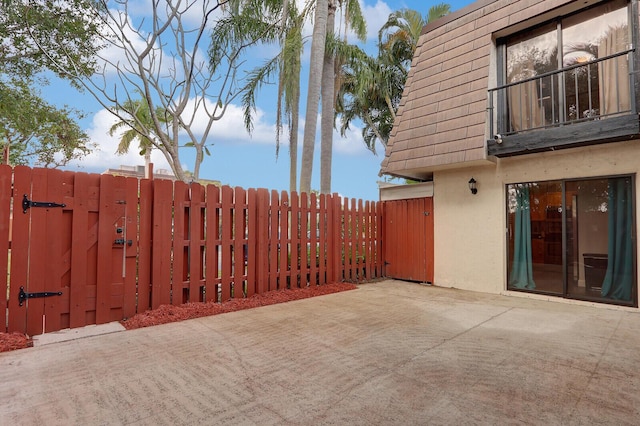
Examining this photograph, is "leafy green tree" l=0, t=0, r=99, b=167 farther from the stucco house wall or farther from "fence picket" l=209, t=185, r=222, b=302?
the stucco house wall

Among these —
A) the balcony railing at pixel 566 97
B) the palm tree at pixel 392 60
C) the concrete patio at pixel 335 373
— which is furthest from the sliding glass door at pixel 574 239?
the palm tree at pixel 392 60

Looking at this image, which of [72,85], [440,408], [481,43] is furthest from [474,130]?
[72,85]

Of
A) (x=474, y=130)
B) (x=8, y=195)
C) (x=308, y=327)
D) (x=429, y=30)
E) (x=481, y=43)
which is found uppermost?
(x=429, y=30)

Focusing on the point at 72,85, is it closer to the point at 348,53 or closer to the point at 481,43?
the point at 348,53

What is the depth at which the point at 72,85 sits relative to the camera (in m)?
8.70

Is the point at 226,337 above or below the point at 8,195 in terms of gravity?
below

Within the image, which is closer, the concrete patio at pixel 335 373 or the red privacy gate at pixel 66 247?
the concrete patio at pixel 335 373

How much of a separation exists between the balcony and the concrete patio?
2701mm

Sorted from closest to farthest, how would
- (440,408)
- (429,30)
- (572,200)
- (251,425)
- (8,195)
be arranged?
1. (251,425)
2. (440,408)
3. (8,195)
4. (572,200)
5. (429,30)

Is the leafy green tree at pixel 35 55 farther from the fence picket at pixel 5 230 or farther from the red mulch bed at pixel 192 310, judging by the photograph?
the red mulch bed at pixel 192 310

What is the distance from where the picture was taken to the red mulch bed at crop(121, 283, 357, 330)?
13.2ft

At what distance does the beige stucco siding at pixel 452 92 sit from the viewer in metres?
6.05

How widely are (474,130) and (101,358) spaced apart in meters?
6.39

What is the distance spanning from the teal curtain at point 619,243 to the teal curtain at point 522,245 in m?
1.04
